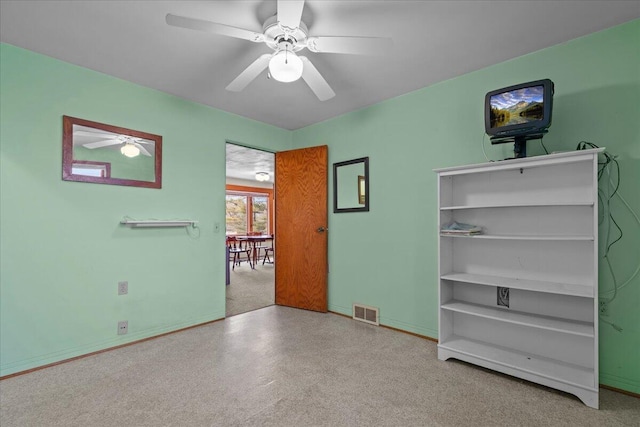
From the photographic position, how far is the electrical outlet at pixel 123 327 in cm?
271

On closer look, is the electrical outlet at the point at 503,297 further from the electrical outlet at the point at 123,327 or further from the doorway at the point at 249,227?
the electrical outlet at the point at 123,327

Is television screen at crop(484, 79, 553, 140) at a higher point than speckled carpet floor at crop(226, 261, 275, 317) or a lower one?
higher

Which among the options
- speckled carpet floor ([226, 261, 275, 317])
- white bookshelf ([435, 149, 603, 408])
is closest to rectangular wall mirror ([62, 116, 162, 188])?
speckled carpet floor ([226, 261, 275, 317])

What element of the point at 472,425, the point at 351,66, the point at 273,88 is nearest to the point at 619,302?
the point at 472,425

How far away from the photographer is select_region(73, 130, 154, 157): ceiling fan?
255 cm

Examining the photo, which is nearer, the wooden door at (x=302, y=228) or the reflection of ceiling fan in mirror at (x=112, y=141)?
the reflection of ceiling fan in mirror at (x=112, y=141)

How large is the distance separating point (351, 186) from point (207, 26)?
7.72 ft

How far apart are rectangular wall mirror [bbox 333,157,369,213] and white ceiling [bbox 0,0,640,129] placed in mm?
920

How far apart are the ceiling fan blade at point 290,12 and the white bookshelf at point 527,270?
1.55m

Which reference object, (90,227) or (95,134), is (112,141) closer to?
(95,134)

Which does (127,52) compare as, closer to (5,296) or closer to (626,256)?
(5,296)

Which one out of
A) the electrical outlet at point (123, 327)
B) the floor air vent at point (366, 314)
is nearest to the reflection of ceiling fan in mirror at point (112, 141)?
the electrical outlet at point (123, 327)

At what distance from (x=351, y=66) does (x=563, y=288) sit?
7.46ft

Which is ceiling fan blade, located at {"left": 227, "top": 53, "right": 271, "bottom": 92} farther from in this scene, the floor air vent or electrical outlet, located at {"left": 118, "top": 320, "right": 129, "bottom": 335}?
the floor air vent
